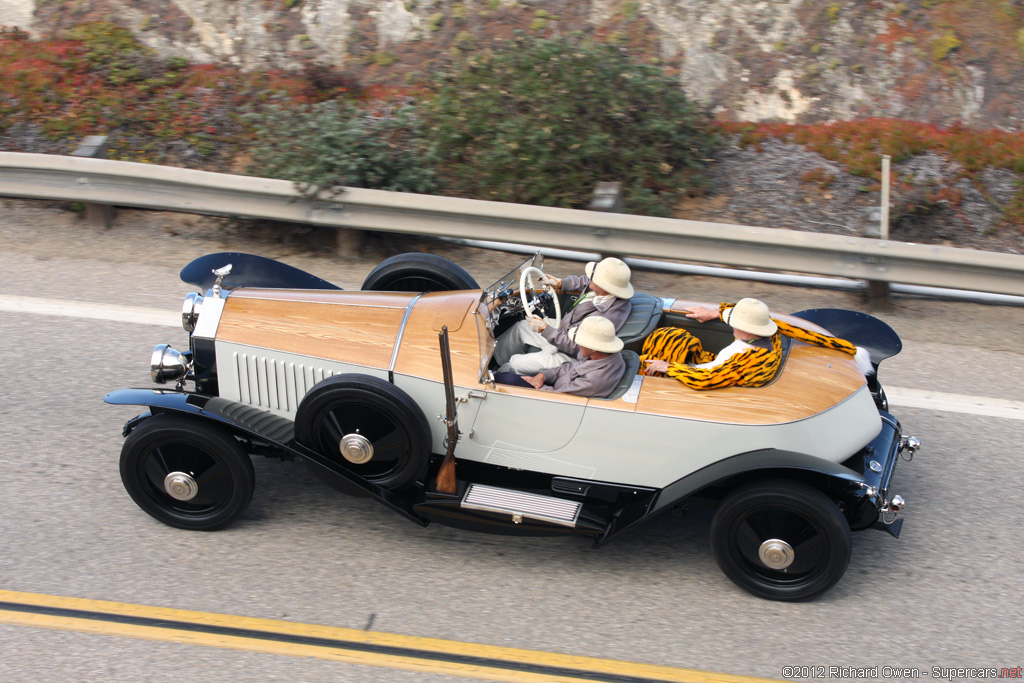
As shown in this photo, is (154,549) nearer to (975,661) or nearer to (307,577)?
(307,577)

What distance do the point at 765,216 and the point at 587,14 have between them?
12.1 feet

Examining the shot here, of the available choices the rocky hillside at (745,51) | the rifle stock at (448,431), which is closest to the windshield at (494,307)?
the rifle stock at (448,431)

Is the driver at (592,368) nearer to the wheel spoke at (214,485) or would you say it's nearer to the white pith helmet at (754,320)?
the white pith helmet at (754,320)

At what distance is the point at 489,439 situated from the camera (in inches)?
188

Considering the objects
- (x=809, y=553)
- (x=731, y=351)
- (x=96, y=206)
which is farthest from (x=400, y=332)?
(x=96, y=206)

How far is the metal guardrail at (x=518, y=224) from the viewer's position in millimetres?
7312

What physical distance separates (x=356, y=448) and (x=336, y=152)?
4.19 m

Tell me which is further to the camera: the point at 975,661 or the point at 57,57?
the point at 57,57

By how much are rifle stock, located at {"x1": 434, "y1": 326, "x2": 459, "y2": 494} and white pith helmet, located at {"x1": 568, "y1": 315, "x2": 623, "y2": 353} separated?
Answer: 2.29 ft

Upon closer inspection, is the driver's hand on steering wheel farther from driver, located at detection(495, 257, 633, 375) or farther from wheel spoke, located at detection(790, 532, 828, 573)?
wheel spoke, located at detection(790, 532, 828, 573)

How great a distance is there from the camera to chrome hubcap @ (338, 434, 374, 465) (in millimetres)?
4688

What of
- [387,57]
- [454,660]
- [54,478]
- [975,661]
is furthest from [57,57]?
[975,661]

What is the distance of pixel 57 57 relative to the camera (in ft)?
33.8

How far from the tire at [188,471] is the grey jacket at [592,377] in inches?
65.0
